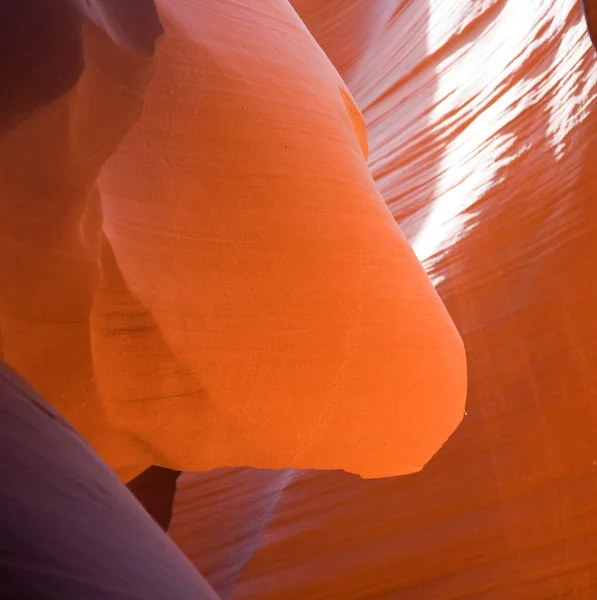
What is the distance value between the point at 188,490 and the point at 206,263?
2222 mm

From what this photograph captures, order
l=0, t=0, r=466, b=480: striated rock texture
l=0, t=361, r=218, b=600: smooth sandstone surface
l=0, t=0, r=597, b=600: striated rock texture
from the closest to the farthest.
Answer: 1. l=0, t=361, r=218, b=600: smooth sandstone surface
2. l=0, t=0, r=466, b=480: striated rock texture
3. l=0, t=0, r=597, b=600: striated rock texture

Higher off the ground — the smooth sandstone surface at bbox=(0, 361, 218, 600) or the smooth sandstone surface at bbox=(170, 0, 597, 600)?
the smooth sandstone surface at bbox=(0, 361, 218, 600)

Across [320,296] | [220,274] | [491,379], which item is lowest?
[491,379]

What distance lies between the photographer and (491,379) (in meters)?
2.70

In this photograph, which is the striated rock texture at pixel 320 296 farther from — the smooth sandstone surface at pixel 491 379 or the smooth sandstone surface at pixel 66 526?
the smooth sandstone surface at pixel 66 526

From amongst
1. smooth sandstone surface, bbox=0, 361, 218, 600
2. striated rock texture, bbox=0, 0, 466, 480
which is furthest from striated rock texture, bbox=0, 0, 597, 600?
smooth sandstone surface, bbox=0, 361, 218, 600

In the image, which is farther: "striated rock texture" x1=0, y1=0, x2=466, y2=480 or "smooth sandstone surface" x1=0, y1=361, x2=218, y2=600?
"striated rock texture" x1=0, y1=0, x2=466, y2=480

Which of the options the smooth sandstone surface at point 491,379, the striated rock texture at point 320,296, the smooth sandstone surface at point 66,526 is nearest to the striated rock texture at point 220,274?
the striated rock texture at point 320,296

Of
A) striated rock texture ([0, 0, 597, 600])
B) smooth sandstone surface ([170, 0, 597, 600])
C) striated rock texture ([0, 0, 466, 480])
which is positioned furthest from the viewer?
smooth sandstone surface ([170, 0, 597, 600])

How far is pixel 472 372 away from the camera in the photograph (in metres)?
2.76

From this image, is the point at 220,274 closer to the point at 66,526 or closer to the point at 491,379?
the point at 66,526

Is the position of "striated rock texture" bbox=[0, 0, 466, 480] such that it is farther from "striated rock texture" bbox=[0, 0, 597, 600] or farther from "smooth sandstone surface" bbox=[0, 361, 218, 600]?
"smooth sandstone surface" bbox=[0, 361, 218, 600]

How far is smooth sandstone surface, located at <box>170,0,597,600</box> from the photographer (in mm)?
2445

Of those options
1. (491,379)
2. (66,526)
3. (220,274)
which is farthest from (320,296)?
(66,526)
